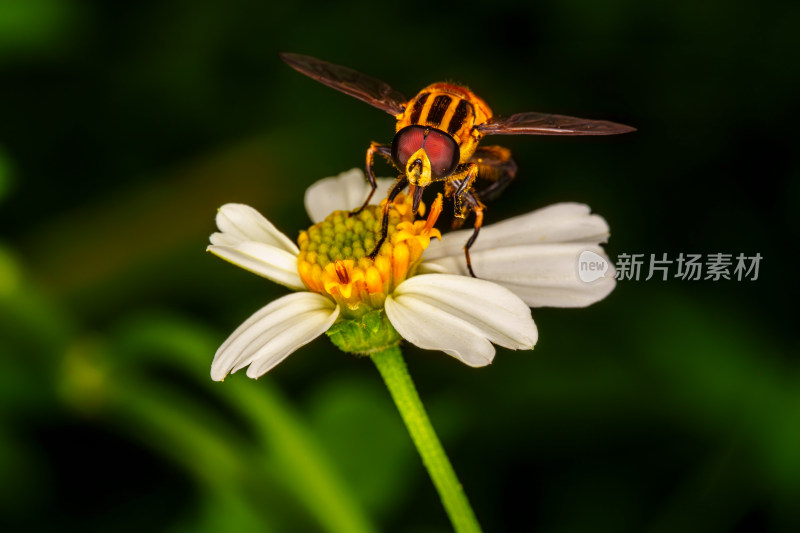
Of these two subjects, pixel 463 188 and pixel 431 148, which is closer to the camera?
pixel 431 148

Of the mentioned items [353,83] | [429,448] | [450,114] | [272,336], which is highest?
[353,83]

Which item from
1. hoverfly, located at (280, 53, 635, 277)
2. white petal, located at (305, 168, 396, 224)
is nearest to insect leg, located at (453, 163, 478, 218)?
hoverfly, located at (280, 53, 635, 277)

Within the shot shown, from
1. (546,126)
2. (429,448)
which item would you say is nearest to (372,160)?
(546,126)

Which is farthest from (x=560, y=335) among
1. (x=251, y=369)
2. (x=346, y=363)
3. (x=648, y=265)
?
(x=251, y=369)

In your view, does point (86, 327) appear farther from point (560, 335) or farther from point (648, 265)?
point (648, 265)

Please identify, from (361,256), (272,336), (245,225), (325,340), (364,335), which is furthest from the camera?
(325,340)

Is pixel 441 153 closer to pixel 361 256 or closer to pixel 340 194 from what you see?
pixel 361 256

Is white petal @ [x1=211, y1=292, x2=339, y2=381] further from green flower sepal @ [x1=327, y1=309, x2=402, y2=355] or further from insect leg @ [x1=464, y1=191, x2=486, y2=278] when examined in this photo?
insect leg @ [x1=464, y1=191, x2=486, y2=278]
